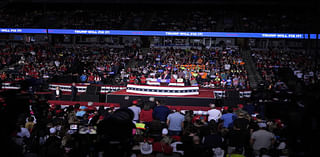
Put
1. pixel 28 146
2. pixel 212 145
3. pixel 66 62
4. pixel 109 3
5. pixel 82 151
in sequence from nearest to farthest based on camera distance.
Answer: pixel 82 151, pixel 212 145, pixel 28 146, pixel 66 62, pixel 109 3

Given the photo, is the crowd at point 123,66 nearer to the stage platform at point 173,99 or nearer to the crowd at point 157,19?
the stage platform at point 173,99

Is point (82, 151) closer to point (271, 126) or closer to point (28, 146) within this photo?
point (28, 146)

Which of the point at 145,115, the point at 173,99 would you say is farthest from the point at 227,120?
the point at 173,99

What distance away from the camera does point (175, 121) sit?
8141mm

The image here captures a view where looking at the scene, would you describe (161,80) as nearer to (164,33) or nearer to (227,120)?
(227,120)

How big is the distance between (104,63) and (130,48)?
227 inches

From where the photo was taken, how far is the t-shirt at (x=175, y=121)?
8.12 m

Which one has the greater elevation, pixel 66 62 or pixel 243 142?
pixel 66 62

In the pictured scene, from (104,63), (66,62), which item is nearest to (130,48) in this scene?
(104,63)

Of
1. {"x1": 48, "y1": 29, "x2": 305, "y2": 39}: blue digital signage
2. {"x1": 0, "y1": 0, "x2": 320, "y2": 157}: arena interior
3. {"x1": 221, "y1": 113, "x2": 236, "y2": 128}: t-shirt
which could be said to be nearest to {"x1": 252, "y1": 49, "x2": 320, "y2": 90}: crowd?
{"x1": 0, "y1": 0, "x2": 320, "y2": 157}: arena interior

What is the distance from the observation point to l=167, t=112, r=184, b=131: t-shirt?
812cm

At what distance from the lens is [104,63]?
2625 centimetres

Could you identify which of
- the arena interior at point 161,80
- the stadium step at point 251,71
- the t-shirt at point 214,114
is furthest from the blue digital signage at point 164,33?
the t-shirt at point 214,114

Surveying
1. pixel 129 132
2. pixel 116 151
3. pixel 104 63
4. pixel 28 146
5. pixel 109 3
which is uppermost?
pixel 109 3
